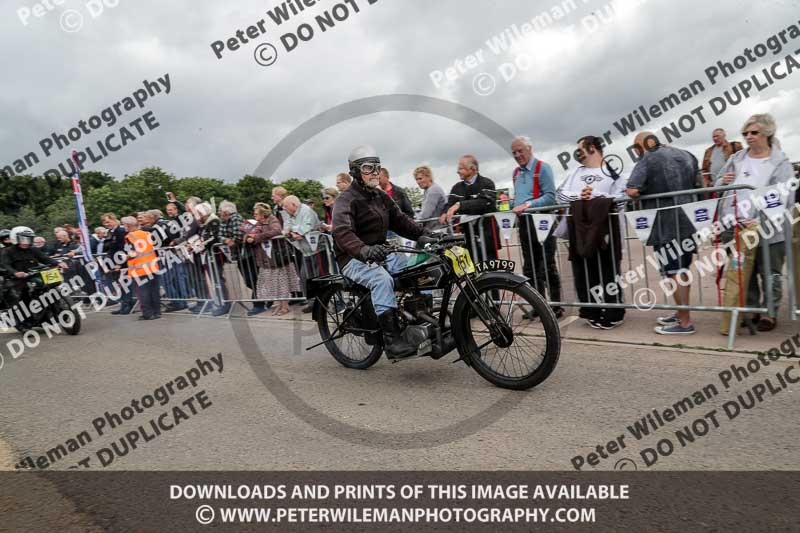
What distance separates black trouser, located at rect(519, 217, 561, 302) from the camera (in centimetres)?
638

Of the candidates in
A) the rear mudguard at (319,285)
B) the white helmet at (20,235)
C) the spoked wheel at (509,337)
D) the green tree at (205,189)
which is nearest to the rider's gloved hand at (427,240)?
the spoked wheel at (509,337)

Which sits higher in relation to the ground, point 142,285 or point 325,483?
point 142,285

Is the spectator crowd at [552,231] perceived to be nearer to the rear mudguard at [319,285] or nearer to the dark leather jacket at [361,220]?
the dark leather jacket at [361,220]

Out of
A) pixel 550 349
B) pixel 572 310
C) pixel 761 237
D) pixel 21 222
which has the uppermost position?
pixel 21 222

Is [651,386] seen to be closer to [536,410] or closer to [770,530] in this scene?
[536,410]

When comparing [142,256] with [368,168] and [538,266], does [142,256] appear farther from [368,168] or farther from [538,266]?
[538,266]

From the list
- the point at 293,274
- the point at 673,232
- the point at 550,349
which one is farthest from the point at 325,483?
the point at 293,274

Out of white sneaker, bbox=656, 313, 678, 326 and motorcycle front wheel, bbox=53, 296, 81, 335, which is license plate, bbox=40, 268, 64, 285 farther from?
white sneaker, bbox=656, 313, 678, 326

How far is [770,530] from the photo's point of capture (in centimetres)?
218

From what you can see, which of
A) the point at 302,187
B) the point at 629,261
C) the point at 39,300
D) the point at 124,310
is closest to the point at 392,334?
the point at 629,261

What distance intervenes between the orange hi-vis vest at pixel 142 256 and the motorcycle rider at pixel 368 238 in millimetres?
6842

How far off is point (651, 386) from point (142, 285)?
30.5 feet

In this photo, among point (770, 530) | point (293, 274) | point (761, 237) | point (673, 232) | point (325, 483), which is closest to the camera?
point (770, 530)

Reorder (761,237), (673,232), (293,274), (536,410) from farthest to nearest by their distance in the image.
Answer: (293,274) < (673,232) < (761,237) < (536,410)
